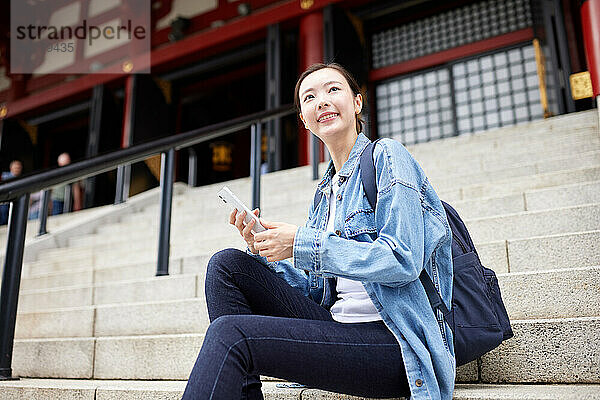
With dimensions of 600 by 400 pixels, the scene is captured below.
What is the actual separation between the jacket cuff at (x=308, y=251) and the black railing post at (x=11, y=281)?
4.82 feet

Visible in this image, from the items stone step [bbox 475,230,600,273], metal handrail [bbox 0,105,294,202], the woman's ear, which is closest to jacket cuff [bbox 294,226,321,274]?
the woman's ear

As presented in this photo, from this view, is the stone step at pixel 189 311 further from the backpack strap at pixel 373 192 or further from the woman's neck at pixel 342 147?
the woman's neck at pixel 342 147

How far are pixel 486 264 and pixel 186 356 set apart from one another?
1.17 metres

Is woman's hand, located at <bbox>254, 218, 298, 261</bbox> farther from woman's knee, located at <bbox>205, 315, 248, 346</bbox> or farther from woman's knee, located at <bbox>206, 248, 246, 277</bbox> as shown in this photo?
woman's knee, located at <bbox>206, 248, 246, 277</bbox>

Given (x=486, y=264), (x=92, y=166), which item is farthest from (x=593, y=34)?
(x=92, y=166)

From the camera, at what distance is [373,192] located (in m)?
1.31

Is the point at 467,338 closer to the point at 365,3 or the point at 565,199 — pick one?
the point at 565,199

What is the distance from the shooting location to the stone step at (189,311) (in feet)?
5.60

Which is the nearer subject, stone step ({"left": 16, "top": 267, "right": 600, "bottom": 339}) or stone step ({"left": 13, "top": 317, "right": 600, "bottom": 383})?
stone step ({"left": 13, "top": 317, "right": 600, "bottom": 383})

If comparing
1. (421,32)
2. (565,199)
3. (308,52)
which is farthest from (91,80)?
(565,199)

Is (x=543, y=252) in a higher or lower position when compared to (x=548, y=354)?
higher

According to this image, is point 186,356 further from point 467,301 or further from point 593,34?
point 593,34

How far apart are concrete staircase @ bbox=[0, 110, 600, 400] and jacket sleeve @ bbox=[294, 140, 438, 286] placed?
0.42 meters

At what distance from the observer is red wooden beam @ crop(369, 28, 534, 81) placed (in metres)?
6.14
